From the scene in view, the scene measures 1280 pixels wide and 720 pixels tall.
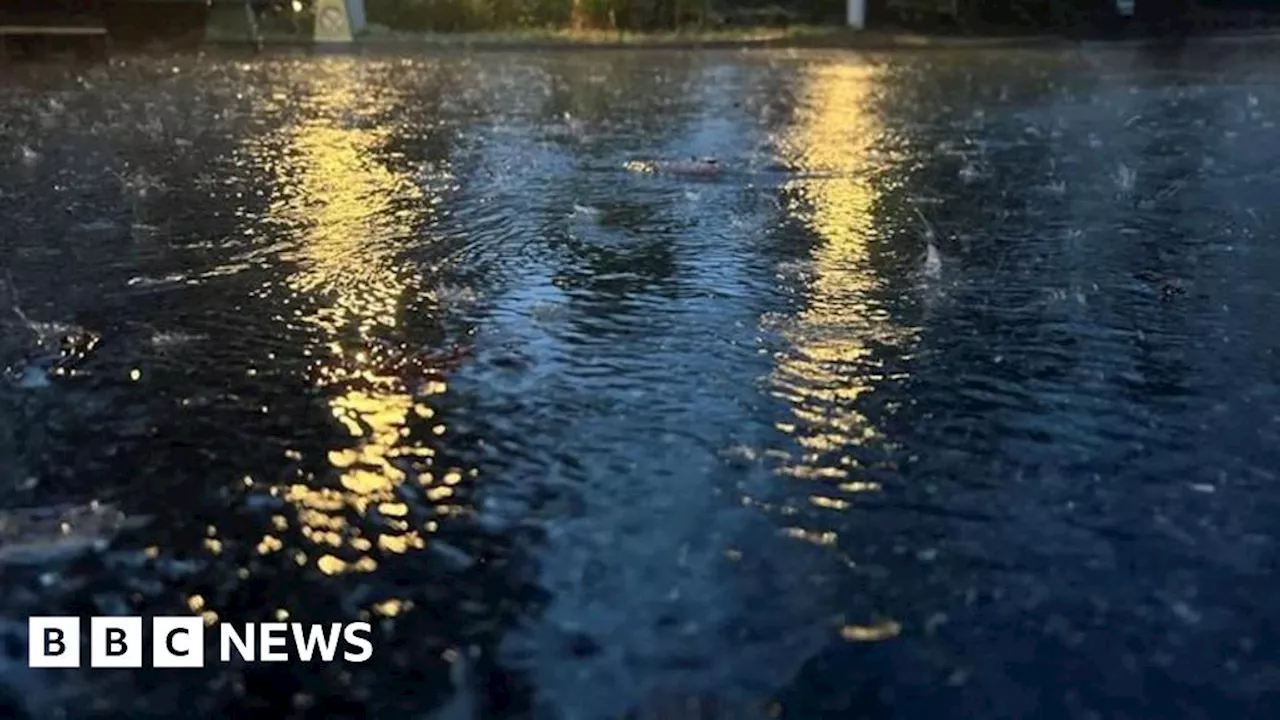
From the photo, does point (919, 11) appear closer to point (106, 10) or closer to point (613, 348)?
point (106, 10)

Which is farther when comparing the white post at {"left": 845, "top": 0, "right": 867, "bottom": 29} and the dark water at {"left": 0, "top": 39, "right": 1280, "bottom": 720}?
the white post at {"left": 845, "top": 0, "right": 867, "bottom": 29}

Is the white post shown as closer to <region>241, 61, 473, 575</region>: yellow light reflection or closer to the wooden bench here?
the wooden bench

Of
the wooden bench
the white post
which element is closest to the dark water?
the wooden bench

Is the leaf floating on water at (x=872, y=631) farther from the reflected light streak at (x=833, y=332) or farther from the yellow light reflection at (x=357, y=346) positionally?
the yellow light reflection at (x=357, y=346)

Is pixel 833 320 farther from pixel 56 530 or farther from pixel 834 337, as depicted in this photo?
pixel 56 530

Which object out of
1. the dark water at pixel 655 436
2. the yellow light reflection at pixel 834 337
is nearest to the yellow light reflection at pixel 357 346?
the dark water at pixel 655 436

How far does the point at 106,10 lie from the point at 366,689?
44.2 ft

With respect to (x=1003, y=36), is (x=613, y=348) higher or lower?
lower

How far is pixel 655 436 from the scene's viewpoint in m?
2.68

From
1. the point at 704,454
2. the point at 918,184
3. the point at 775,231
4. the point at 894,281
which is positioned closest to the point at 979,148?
the point at 918,184

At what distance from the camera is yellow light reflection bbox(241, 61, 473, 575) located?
2.31m

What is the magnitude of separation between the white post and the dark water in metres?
11.0

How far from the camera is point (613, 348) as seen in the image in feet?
10.6

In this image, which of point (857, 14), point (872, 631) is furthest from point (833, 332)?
point (857, 14)
